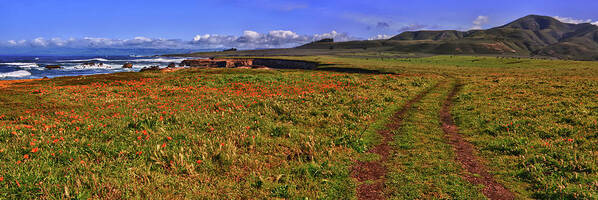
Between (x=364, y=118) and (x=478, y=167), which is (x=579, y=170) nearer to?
(x=478, y=167)

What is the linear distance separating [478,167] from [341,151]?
4523 millimetres

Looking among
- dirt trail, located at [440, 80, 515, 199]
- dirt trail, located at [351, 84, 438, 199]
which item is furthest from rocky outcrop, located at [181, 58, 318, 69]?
dirt trail, located at [351, 84, 438, 199]

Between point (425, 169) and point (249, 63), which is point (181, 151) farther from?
point (249, 63)

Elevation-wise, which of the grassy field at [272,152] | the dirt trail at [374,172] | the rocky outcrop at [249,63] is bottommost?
the dirt trail at [374,172]

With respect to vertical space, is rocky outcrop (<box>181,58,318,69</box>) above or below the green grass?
above

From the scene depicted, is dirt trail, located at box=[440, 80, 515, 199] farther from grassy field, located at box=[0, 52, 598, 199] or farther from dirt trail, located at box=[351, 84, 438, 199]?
dirt trail, located at box=[351, 84, 438, 199]

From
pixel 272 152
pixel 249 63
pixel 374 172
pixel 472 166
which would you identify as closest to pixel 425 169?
pixel 374 172

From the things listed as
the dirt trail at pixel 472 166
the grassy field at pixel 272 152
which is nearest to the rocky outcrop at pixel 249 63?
the grassy field at pixel 272 152

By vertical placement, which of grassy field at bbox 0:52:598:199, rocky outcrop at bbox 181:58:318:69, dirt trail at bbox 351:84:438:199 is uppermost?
rocky outcrop at bbox 181:58:318:69

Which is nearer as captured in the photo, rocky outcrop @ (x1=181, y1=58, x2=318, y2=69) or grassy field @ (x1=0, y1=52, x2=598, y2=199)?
grassy field @ (x1=0, y1=52, x2=598, y2=199)

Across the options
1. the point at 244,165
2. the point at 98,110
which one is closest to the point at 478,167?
the point at 244,165

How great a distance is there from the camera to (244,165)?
8.26 metres

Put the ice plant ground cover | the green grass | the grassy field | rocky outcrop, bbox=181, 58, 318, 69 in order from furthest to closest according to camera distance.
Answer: rocky outcrop, bbox=181, 58, 318, 69, the green grass, the grassy field, the ice plant ground cover

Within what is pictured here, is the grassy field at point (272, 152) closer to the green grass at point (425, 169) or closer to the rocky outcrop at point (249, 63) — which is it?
the green grass at point (425, 169)
